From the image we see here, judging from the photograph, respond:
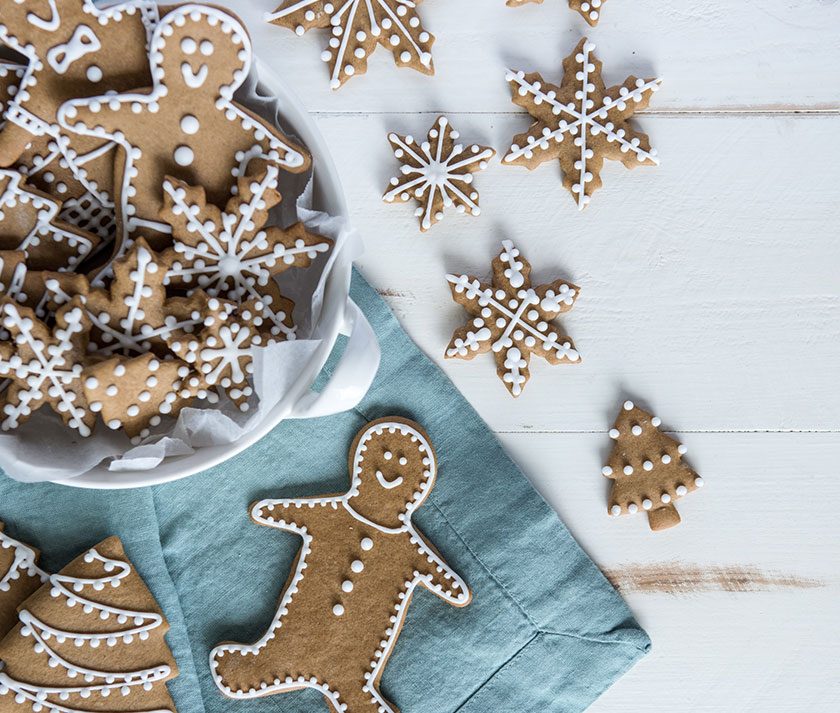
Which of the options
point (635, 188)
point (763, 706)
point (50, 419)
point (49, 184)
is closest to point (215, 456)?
point (50, 419)

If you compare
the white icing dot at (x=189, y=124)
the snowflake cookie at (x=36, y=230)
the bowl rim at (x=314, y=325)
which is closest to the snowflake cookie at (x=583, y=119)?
the bowl rim at (x=314, y=325)

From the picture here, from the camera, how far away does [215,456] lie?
75cm

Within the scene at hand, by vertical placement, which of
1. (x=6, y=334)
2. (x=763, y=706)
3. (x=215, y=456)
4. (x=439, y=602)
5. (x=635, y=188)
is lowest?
(x=763, y=706)

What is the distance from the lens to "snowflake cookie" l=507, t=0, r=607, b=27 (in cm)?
97

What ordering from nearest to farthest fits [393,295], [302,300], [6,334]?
[6,334]
[302,300]
[393,295]

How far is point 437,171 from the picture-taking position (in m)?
0.97

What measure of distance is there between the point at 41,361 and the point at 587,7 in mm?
716

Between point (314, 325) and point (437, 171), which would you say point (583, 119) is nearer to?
point (437, 171)

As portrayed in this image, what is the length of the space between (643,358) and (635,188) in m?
0.20

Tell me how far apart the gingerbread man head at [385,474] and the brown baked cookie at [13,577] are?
36 centimetres

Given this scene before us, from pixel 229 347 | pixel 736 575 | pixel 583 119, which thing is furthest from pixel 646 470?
pixel 229 347

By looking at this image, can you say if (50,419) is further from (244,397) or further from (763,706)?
(763,706)

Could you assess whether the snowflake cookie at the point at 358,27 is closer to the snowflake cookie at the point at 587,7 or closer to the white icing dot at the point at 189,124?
the snowflake cookie at the point at 587,7

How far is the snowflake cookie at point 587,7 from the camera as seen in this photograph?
973 mm
